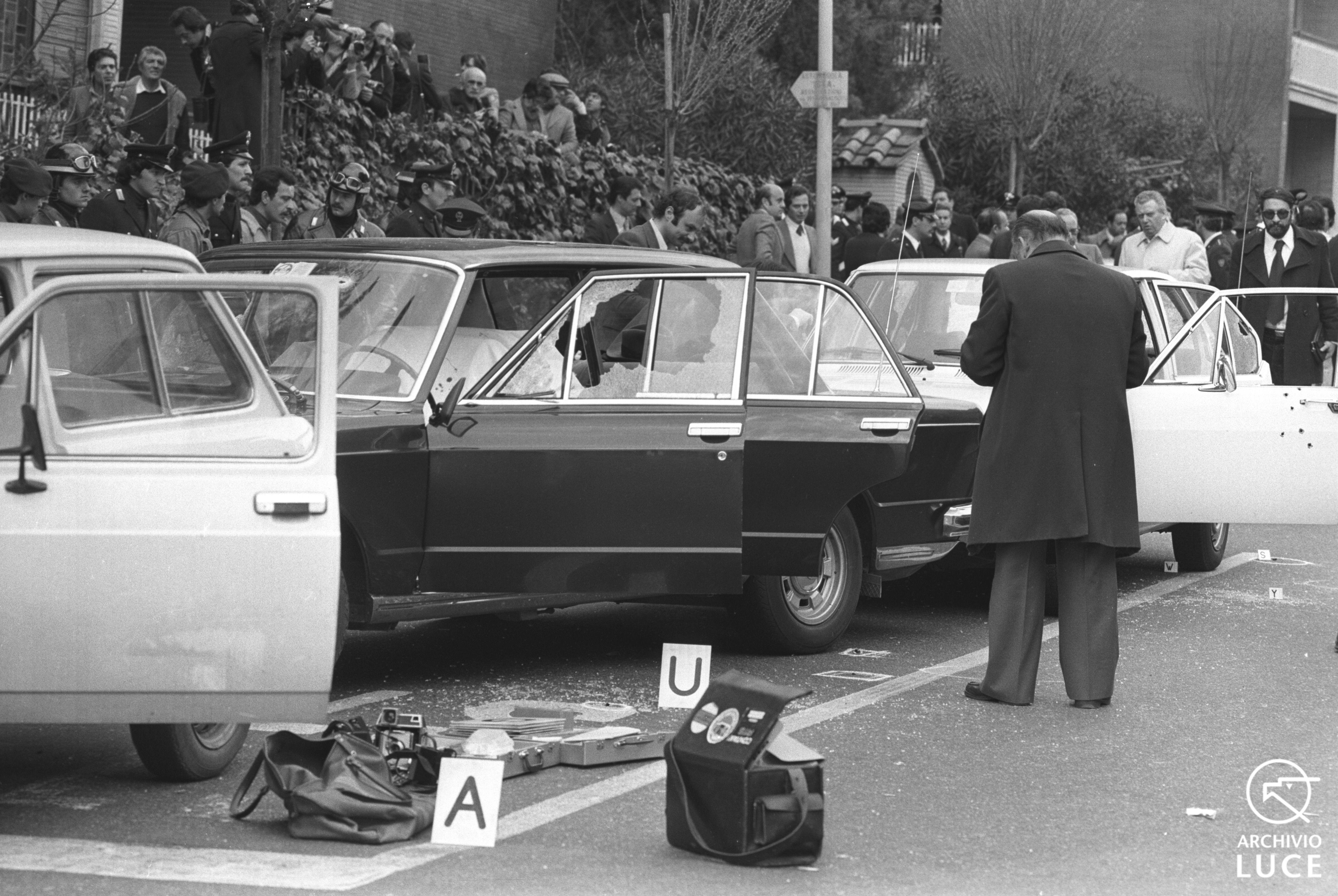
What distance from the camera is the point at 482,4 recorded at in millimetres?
27547

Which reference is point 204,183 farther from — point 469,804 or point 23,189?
point 469,804

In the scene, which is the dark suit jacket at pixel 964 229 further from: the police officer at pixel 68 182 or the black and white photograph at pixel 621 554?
the police officer at pixel 68 182

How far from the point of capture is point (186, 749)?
6.31 meters

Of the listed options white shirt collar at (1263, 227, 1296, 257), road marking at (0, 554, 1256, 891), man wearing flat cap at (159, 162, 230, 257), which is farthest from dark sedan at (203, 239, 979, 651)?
white shirt collar at (1263, 227, 1296, 257)

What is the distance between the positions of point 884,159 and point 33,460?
27.0 m

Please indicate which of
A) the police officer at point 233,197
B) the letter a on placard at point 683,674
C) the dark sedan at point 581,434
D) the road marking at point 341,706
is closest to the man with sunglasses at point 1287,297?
the dark sedan at point 581,434

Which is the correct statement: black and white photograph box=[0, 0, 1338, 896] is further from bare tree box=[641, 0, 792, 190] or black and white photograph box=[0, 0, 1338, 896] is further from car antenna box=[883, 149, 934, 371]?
bare tree box=[641, 0, 792, 190]

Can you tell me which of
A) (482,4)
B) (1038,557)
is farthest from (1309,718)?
(482,4)

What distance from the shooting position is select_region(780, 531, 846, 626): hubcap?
358 inches

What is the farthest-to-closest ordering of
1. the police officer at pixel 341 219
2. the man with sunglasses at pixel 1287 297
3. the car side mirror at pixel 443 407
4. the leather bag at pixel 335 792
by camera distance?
the man with sunglasses at pixel 1287 297 < the police officer at pixel 341 219 < the car side mirror at pixel 443 407 < the leather bag at pixel 335 792

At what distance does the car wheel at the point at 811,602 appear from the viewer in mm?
8891

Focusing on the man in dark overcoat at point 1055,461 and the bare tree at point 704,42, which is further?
the bare tree at point 704,42

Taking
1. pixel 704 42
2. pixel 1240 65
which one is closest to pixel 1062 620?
pixel 704 42

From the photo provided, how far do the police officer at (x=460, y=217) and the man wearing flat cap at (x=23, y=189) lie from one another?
2593mm
